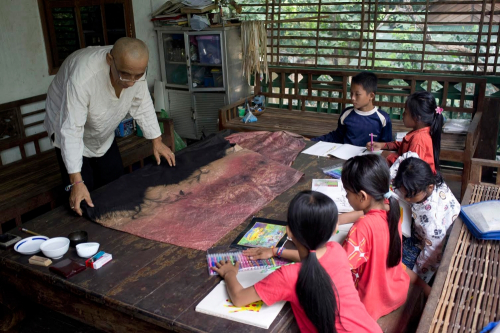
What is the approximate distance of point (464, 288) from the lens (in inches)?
79.0

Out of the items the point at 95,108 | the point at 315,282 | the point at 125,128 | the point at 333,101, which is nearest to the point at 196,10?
the point at 125,128

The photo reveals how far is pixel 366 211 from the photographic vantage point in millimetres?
2006

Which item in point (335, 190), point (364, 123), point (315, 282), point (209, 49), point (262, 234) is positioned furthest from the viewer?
point (209, 49)

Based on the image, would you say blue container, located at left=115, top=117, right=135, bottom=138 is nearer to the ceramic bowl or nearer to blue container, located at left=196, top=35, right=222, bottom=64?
blue container, located at left=196, top=35, right=222, bottom=64

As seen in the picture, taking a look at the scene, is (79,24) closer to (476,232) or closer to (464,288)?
(476,232)

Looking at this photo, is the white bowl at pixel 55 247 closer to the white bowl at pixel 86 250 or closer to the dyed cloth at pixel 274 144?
the white bowl at pixel 86 250

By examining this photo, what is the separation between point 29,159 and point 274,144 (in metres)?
2.33

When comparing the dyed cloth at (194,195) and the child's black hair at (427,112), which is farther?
the child's black hair at (427,112)

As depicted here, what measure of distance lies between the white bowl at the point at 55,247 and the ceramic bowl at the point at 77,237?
0.03 m

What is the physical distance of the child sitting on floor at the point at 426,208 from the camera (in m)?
2.31

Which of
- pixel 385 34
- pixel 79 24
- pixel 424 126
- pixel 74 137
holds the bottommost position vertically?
pixel 424 126

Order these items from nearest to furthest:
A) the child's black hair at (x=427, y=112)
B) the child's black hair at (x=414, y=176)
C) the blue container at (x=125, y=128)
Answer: the child's black hair at (x=414, y=176) < the child's black hair at (x=427, y=112) < the blue container at (x=125, y=128)

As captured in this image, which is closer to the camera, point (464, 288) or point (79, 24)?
point (464, 288)

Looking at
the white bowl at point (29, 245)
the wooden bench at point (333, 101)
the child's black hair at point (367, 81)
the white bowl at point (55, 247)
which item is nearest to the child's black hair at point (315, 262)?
the white bowl at point (55, 247)
